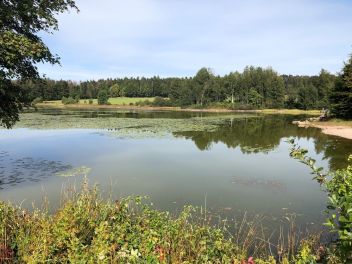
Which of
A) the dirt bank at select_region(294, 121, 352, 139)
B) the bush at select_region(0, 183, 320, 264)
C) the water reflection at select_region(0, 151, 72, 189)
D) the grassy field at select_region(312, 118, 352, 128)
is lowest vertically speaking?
the water reflection at select_region(0, 151, 72, 189)

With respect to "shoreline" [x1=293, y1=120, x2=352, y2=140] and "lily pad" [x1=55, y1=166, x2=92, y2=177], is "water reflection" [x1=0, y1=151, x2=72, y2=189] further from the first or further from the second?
"shoreline" [x1=293, y1=120, x2=352, y2=140]

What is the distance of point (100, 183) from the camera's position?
51.9 feet

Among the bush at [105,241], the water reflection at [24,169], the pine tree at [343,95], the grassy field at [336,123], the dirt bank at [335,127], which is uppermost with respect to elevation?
the pine tree at [343,95]

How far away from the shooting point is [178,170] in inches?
734

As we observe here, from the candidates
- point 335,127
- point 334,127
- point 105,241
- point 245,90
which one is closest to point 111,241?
point 105,241

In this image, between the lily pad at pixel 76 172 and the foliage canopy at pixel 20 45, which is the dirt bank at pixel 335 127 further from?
the foliage canopy at pixel 20 45

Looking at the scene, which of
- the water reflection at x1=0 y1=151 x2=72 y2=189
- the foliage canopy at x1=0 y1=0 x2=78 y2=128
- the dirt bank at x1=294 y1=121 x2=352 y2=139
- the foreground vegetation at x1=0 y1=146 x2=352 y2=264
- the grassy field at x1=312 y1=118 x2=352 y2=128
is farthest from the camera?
the grassy field at x1=312 y1=118 x2=352 y2=128

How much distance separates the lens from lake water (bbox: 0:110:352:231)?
13102mm

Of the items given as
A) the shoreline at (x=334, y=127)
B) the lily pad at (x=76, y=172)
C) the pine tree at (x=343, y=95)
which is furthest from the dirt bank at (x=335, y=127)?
the lily pad at (x=76, y=172)

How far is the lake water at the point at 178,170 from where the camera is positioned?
13.1m

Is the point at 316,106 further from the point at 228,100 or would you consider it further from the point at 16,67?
the point at 16,67

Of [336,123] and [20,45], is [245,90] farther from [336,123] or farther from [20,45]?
[20,45]

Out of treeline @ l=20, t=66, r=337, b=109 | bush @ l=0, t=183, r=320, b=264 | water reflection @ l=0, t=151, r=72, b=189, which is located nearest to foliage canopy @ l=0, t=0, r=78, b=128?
water reflection @ l=0, t=151, r=72, b=189

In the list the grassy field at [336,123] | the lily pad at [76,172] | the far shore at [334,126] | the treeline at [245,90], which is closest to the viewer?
the lily pad at [76,172]
